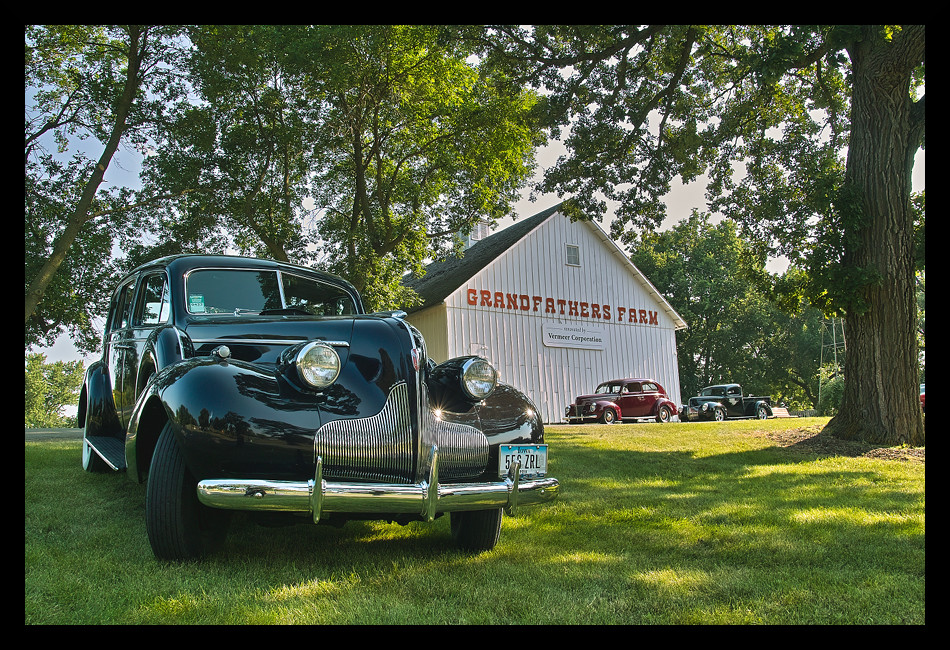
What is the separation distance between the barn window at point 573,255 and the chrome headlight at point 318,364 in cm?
2135

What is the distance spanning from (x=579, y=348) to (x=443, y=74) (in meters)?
11.6

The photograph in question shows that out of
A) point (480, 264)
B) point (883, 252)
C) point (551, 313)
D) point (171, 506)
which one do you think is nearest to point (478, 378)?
point (171, 506)

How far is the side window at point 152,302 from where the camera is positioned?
180 inches

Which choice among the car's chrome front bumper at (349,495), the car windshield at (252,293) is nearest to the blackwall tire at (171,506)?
the car's chrome front bumper at (349,495)

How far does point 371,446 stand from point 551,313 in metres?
20.2

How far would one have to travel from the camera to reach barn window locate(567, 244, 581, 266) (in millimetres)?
24125

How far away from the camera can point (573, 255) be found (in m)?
24.2

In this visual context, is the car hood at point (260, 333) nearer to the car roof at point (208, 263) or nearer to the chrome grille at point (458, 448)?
the car roof at point (208, 263)

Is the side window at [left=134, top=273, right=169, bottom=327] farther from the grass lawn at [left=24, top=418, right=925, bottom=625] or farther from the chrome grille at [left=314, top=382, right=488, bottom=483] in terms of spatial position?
the chrome grille at [left=314, top=382, right=488, bottom=483]

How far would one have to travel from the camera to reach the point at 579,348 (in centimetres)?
2364

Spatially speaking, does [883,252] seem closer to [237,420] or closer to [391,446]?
[391,446]

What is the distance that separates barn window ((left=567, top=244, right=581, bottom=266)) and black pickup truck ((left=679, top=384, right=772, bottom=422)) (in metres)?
6.98

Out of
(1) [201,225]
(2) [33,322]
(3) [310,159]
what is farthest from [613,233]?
(2) [33,322]
